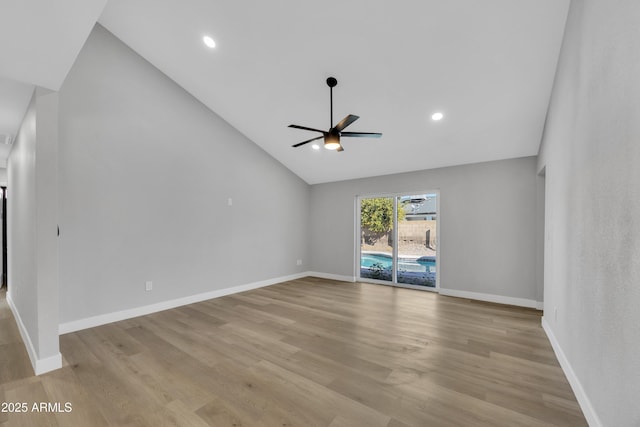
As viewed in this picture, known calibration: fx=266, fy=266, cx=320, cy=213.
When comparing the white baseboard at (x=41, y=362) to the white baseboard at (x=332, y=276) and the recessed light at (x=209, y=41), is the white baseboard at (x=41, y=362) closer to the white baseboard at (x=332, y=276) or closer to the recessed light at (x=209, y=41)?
the recessed light at (x=209, y=41)

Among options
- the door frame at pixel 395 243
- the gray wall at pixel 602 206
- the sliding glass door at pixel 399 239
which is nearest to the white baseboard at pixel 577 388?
the gray wall at pixel 602 206

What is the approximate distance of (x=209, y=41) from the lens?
3479mm

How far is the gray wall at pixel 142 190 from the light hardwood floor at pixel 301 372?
2.22 ft

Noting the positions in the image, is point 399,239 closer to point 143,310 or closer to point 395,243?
point 395,243

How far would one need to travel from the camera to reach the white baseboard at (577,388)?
1.68 m

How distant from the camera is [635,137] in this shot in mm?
1239

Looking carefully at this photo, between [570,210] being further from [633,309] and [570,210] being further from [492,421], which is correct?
[492,421]

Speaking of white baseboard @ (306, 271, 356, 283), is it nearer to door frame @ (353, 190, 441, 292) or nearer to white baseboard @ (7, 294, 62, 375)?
door frame @ (353, 190, 441, 292)

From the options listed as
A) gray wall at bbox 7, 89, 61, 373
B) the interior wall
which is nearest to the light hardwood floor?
gray wall at bbox 7, 89, 61, 373

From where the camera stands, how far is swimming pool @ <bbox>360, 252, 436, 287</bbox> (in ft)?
17.9

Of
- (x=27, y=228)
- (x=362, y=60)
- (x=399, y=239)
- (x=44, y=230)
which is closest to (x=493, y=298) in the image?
(x=399, y=239)

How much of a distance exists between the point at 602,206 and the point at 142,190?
4901 millimetres

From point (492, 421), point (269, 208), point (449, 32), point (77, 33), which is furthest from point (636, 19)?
point (269, 208)

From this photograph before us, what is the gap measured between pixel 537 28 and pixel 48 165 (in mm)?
4692
